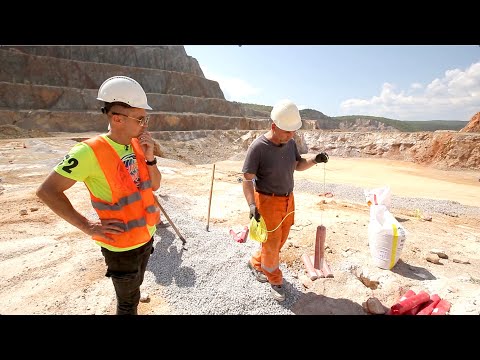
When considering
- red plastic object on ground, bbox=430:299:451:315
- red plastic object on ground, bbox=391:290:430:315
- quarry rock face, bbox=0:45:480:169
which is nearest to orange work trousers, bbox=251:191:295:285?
red plastic object on ground, bbox=391:290:430:315

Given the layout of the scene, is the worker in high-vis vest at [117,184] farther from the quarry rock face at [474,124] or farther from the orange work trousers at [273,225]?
the quarry rock face at [474,124]

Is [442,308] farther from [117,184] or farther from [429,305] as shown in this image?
[117,184]

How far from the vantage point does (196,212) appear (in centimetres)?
683

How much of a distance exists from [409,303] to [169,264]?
3197mm

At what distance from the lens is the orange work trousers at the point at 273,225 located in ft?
10.8

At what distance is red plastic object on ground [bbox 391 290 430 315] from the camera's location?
3123mm

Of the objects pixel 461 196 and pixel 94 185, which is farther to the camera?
pixel 461 196

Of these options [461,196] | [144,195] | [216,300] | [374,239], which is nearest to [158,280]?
[216,300]

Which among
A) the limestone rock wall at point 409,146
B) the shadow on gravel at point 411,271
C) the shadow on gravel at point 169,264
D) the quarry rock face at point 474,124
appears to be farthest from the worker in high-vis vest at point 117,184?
the quarry rock face at point 474,124

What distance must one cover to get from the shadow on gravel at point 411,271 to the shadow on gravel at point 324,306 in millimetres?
1082

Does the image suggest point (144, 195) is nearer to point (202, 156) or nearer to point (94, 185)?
point (94, 185)

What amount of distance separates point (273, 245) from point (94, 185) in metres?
2.20

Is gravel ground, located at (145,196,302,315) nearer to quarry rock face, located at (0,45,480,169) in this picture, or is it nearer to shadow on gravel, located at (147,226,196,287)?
shadow on gravel, located at (147,226,196,287)
